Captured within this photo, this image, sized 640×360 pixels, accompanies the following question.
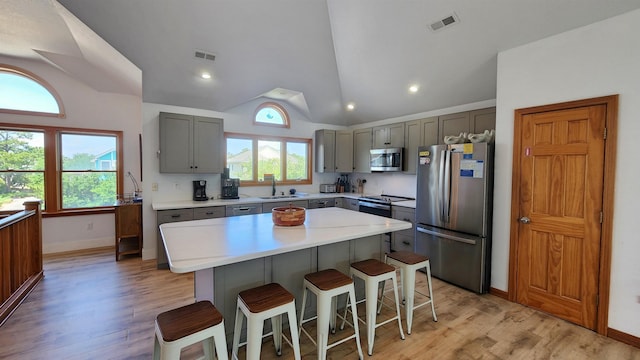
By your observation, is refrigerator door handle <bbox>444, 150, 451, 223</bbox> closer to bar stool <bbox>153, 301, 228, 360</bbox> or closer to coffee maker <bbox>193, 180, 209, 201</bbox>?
bar stool <bbox>153, 301, 228, 360</bbox>

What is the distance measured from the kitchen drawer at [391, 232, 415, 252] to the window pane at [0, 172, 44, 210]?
576 cm

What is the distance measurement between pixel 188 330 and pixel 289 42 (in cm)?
339

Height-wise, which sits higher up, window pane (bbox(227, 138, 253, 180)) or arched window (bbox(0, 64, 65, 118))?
arched window (bbox(0, 64, 65, 118))

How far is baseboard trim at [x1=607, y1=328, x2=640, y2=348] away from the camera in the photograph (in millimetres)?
2285

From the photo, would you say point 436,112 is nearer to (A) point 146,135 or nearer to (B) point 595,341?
(B) point 595,341

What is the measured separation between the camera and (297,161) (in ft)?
19.0

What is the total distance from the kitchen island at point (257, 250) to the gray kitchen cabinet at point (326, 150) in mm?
2913

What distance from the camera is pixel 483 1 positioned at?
2.62 m

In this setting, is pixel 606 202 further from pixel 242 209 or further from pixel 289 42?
pixel 242 209

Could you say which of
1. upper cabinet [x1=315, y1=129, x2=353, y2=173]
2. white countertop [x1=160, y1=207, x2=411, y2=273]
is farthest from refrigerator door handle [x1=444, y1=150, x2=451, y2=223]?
upper cabinet [x1=315, y1=129, x2=353, y2=173]

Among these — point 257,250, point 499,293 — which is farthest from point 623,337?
point 257,250

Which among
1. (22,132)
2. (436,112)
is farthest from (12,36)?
(436,112)

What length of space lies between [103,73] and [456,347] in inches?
227

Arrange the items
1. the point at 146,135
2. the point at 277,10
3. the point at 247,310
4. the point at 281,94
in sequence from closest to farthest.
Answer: the point at 247,310, the point at 277,10, the point at 146,135, the point at 281,94
